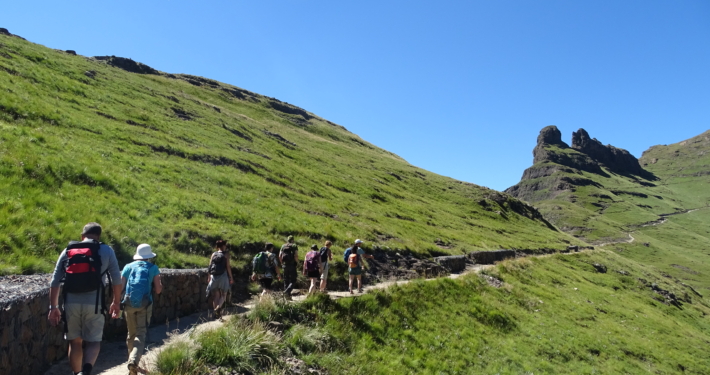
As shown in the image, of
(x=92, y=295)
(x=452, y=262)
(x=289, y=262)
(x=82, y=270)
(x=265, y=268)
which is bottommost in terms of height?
(x=452, y=262)

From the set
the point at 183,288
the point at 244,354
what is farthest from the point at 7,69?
the point at 244,354

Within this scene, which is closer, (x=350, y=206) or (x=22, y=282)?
(x=22, y=282)

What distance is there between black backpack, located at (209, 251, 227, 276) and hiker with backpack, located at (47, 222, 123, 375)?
5581 millimetres

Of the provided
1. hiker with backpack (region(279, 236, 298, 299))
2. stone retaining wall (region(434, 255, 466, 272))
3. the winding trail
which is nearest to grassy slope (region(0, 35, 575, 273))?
stone retaining wall (region(434, 255, 466, 272))

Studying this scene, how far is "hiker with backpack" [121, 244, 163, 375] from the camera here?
344 inches

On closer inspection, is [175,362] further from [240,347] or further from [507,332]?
→ [507,332]

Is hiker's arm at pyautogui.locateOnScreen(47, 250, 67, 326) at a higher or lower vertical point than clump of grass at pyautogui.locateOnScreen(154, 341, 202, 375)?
higher

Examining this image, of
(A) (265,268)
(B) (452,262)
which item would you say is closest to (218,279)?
(A) (265,268)

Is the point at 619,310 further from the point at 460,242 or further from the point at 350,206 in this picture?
the point at 350,206

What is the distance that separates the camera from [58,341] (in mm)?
9047

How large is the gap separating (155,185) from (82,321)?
1819 cm

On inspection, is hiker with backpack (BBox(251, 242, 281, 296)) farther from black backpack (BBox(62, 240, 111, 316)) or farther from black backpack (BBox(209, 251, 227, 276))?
black backpack (BBox(62, 240, 111, 316))

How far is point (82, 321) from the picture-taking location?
7695 mm

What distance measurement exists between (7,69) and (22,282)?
3631 cm
